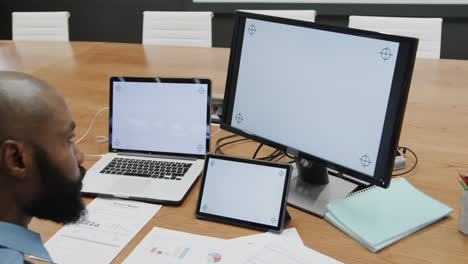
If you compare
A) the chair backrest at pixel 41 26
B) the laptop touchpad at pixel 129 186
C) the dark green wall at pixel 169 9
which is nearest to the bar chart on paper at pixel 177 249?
the laptop touchpad at pixel 129 186

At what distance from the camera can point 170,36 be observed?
250cm

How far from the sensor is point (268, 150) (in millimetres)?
1268

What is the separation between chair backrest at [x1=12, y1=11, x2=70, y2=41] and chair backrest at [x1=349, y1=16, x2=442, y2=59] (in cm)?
187

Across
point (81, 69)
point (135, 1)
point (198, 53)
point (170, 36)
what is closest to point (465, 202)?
point (198, 53)

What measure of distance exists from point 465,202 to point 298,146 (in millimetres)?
372

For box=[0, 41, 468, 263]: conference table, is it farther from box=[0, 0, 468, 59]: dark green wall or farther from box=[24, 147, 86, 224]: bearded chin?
box=[0, 0, 468, 59]: dark green wall

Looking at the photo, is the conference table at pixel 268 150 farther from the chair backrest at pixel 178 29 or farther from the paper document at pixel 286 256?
the chair backrest at pixel 178 29

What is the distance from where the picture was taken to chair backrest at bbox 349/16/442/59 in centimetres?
207

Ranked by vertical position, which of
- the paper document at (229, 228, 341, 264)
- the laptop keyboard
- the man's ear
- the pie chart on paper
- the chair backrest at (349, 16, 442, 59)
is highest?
the chair backrest at (349, 16, 442, 59)

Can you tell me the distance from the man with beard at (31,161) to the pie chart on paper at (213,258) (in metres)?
0.29

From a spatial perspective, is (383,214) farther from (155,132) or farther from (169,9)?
(169,9)

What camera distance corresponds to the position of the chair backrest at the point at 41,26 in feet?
8.83

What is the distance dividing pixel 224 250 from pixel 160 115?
0.48 m

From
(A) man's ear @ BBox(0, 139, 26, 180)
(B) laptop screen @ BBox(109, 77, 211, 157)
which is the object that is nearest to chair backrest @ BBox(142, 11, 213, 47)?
(B) laptop screen @ BBox(109, 77, 211, 157)
